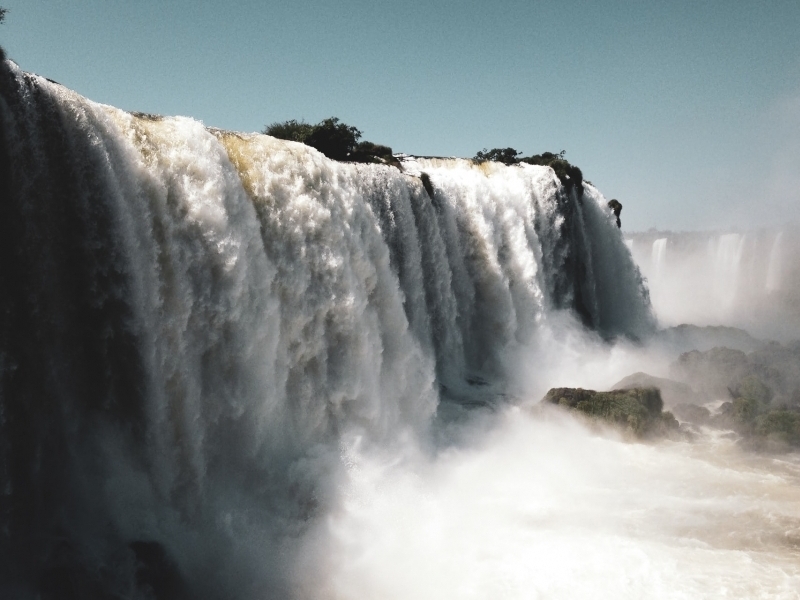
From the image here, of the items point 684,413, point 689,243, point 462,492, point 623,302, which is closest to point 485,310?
point 684,413

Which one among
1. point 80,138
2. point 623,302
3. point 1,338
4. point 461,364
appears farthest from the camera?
point 623,302

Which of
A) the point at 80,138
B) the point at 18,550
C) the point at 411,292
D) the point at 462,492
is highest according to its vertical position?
the point at 80,138

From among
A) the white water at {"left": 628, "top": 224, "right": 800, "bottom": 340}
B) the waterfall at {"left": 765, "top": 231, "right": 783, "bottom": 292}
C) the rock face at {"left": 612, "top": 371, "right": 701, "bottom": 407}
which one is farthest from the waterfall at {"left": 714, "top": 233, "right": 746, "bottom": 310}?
the rock face at {"left": 612, "top": 371, "right": 701, "bottom": 407}

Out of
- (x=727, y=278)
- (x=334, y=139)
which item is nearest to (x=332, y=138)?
(x=334, y=139)

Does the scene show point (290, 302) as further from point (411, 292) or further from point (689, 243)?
point (689, 243)

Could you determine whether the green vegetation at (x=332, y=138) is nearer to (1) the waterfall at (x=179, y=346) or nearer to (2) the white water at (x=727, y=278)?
(1) the waterfall at (x=179, y=346)
